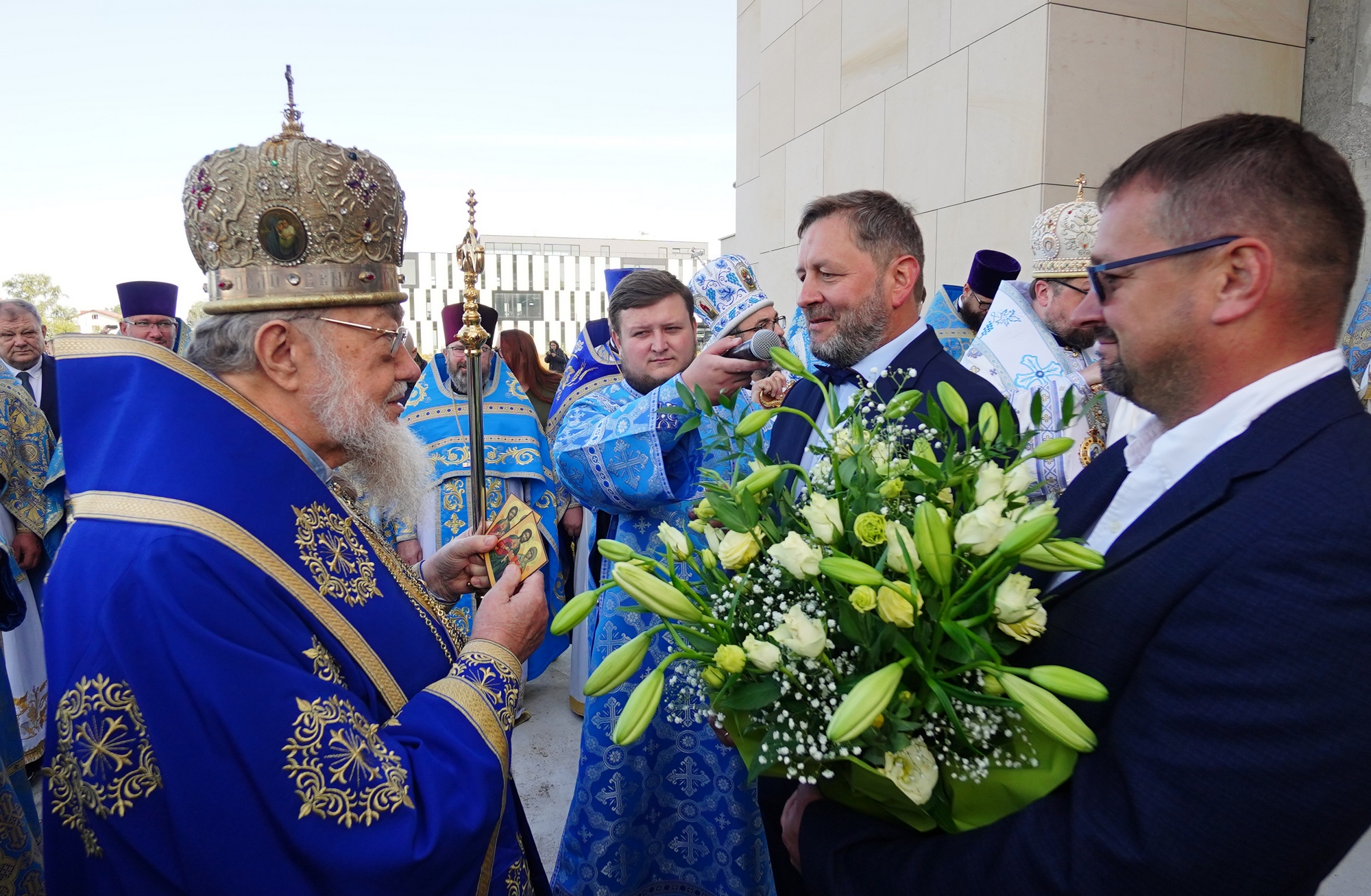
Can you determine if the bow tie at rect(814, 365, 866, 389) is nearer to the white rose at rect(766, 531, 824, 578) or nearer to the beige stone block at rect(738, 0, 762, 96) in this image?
the white rose at rect(766, 531, 824, 578)

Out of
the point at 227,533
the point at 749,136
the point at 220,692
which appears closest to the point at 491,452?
the point at 227,533

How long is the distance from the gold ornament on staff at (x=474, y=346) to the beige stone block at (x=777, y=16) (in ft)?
29.8

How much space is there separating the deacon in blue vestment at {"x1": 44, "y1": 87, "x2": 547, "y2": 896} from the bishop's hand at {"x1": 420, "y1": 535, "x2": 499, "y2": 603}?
0.23 metres

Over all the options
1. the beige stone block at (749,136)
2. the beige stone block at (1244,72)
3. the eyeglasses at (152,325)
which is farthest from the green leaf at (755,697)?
the beige stone block at (749,136)

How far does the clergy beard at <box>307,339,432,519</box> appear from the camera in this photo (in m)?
1.61

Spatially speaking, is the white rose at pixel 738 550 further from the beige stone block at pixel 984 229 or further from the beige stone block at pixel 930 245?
the beige stone block at pixel 930 245

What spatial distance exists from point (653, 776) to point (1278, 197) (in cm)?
247

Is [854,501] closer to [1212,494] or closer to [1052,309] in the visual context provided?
[1212,494]

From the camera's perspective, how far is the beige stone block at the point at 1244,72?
6.11 meters

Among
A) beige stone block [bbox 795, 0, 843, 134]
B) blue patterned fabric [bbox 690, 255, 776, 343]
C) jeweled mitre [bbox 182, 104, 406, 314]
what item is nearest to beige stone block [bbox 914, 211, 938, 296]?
beige stone block [bbox 795, 0, 843, 134]

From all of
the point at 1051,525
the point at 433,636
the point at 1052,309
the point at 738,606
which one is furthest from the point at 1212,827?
the point at 1052,309

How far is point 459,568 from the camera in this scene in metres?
2.12

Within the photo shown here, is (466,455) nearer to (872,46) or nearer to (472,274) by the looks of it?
(472,274)

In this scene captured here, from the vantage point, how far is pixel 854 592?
3.47ft
